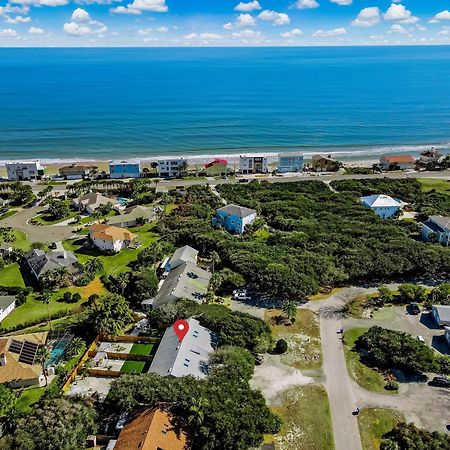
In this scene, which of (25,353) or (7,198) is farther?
(7,198)

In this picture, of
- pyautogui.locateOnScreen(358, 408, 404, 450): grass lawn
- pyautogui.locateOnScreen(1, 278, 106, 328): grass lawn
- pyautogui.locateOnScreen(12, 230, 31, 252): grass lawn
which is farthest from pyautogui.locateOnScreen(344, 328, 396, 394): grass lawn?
pyautogui.locateOnScreen(12, 230, 31, 252): grass lawn

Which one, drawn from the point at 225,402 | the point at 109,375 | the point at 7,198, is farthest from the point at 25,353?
the point at 7,198

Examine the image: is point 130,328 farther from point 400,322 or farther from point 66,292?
point 400,322

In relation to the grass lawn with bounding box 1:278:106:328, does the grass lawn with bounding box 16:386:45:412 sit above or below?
below

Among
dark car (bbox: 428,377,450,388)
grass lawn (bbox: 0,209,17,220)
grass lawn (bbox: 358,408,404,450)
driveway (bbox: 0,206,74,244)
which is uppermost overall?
grass lawn (bbox: 0,209,17,220)

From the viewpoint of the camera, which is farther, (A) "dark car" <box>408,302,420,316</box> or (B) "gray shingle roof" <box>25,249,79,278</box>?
(B) "gray shingle roof" <box>25,249,79,278</box>

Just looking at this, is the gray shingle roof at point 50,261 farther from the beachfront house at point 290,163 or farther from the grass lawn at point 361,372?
the beachfront house at point 290,163

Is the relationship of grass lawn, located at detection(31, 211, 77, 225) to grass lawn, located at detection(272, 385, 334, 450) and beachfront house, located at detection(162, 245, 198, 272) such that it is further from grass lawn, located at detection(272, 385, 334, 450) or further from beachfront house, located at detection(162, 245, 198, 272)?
grass lawn, located at detection(272, 385, 334, 450)
